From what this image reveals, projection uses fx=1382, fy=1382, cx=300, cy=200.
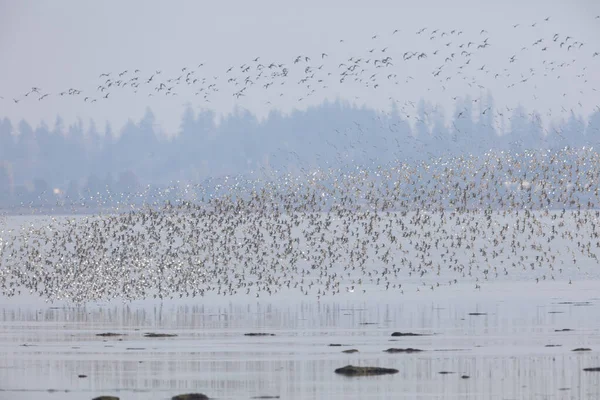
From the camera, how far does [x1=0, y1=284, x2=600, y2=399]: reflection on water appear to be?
146 ft

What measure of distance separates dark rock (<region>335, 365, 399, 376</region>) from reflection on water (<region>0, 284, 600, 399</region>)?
441mm

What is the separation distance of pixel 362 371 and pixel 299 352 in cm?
848

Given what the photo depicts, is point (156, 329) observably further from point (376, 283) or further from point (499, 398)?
point (376, 283)

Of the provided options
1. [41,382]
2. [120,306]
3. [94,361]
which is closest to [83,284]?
[120,306]

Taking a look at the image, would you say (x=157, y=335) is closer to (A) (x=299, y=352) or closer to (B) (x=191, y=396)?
(A) (x=299, y=352)

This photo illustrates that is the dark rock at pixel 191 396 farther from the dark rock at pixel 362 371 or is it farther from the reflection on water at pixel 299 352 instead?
the dark rock at pixel 362 371

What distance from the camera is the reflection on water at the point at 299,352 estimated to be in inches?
1750

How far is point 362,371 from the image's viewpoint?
47.8m

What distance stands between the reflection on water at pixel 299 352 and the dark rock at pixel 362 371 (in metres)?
0.44

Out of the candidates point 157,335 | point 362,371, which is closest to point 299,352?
point 362,371

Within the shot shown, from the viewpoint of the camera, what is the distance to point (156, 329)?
69.6 metres

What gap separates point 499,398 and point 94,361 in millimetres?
17834

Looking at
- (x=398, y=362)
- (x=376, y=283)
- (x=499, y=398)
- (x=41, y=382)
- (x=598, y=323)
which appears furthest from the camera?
(x=376, y=283)

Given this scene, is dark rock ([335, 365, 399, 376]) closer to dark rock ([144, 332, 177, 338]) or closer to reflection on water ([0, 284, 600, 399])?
reflection on water ([0, 284, 600, 399])
